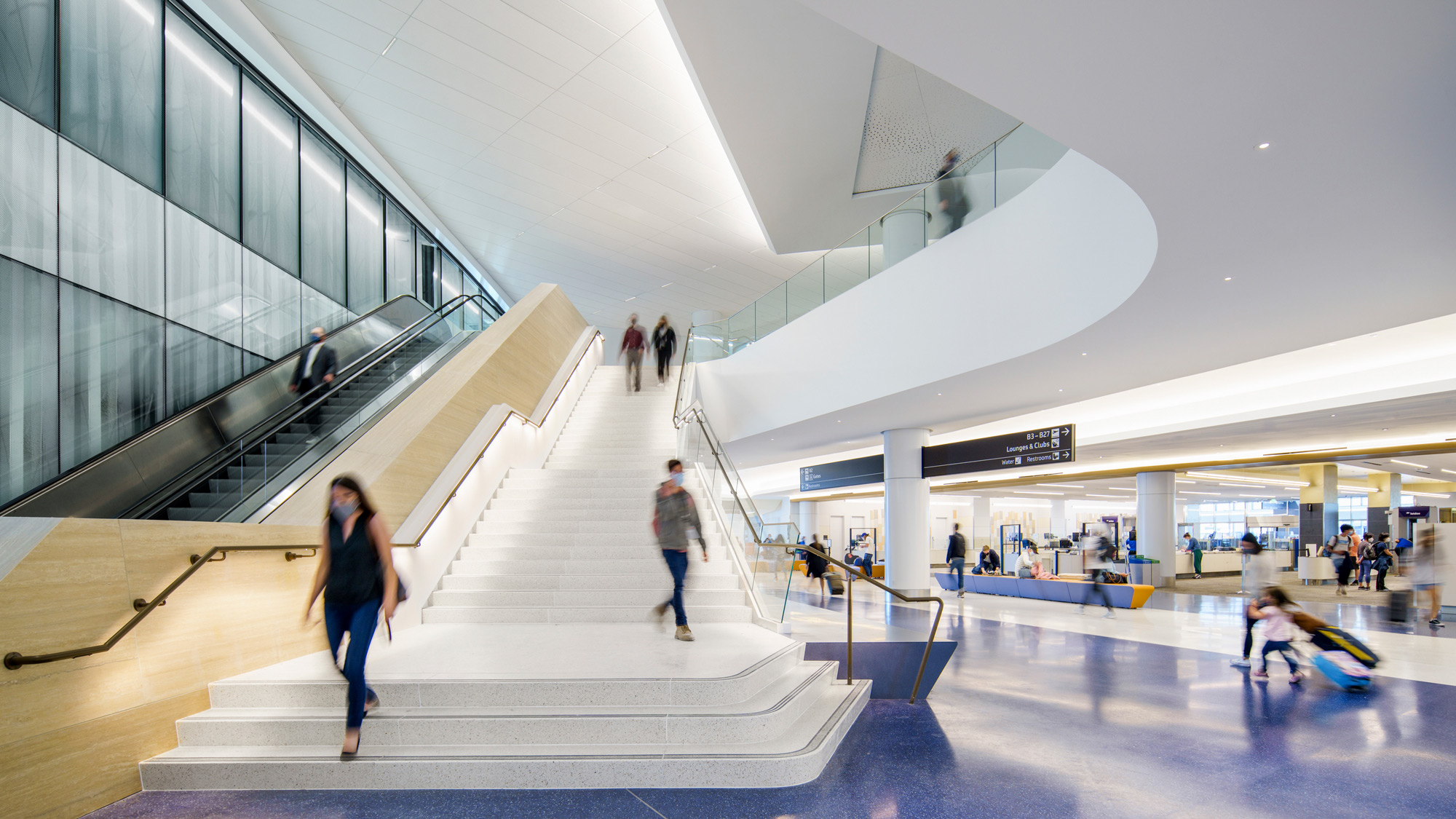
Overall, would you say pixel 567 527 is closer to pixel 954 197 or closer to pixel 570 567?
pixel 570 567

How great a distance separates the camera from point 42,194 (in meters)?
6.97

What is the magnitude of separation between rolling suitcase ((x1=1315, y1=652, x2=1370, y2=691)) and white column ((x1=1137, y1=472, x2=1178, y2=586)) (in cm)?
1467

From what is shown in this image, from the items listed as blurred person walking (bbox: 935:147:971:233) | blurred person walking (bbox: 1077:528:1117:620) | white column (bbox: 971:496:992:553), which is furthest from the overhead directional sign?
white column (bbox: 971:496:992:553)

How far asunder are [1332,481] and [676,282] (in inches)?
781

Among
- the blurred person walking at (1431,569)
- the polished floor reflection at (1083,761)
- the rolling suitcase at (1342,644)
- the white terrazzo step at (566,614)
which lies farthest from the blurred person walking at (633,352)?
the blurred person walking at (1431,569)

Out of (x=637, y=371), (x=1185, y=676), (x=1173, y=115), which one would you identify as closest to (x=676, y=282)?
(x=637, y=371)

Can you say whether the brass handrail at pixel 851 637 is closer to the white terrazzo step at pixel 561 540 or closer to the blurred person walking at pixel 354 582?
the white terrazzo step at pixel 561 540

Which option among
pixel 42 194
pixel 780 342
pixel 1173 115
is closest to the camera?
pixel 1173 115

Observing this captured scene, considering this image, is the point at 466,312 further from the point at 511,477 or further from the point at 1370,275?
the point at 1370,275

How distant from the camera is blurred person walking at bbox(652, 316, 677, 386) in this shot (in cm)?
1501

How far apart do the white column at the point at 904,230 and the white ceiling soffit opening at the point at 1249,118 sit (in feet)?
14.5

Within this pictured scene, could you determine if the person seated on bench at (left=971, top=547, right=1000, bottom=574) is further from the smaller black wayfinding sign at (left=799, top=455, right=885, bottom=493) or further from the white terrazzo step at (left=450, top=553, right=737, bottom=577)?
the white terrazzo step at (left=450, top=553, right=737, bottom=577)

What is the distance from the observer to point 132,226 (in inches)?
320

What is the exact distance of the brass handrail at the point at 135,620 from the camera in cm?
312
